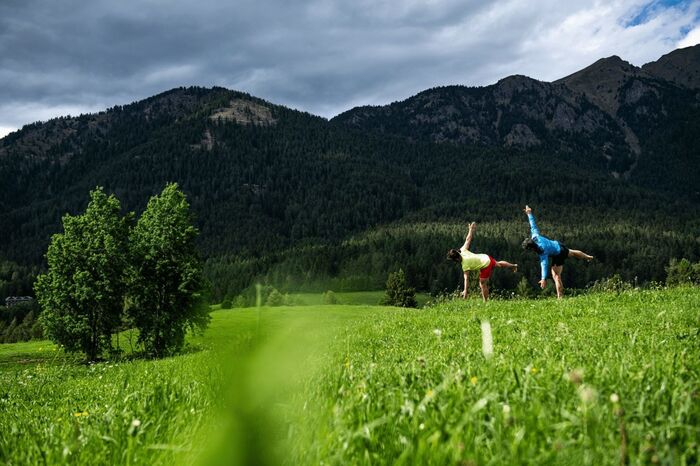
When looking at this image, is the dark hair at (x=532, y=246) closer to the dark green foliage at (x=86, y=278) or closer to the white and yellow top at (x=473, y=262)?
the white and yellow top at (x=473, y=262)

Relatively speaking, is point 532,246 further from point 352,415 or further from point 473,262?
point 352,415

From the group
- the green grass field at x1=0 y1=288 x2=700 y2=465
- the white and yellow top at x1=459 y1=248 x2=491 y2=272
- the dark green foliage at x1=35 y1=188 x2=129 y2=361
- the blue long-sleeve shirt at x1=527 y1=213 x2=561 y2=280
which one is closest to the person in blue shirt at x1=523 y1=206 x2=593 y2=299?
the blue long-sleeve shirt at x1=527 y1=213 x2=561 y2=280

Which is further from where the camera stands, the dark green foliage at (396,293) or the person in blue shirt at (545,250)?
the dark green foliage at (396,293)

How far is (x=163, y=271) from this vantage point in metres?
43.3

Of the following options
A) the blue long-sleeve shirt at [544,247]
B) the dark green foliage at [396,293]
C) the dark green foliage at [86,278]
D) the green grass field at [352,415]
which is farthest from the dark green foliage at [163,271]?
the dark green foliage at [396,293]

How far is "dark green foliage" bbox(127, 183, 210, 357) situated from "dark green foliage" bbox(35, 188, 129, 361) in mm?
2941

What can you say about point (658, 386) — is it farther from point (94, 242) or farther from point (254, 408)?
point (94, 242)

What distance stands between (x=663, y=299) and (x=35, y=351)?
62177mm

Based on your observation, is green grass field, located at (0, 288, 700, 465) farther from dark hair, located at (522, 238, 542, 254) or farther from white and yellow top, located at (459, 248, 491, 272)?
white and yellow top, located at (459, 248, 491, 272)

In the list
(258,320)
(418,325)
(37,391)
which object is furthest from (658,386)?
(37,391)

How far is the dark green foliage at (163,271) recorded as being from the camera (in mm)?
41562

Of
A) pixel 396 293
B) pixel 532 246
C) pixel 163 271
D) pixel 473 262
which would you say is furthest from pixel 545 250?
pixel 396 293

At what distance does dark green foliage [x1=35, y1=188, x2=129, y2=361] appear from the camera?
152 feet

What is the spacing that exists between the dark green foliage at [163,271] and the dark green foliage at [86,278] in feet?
9.65
